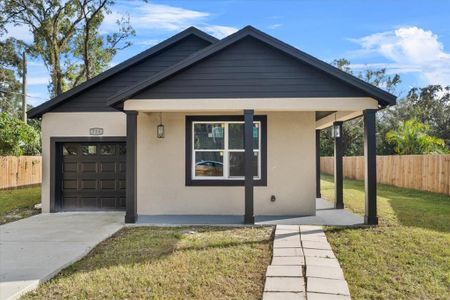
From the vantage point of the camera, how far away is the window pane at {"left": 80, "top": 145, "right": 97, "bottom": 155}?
11633mm

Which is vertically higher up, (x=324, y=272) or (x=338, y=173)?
(x=338, y=173)

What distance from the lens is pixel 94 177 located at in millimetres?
11570

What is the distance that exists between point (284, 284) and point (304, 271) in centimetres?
64

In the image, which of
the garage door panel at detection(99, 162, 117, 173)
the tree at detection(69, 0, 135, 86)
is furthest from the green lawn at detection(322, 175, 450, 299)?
the tree at detection(69, 0, 135, 86)

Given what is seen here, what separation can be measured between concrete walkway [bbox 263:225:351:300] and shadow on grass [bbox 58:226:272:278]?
25.8 inches

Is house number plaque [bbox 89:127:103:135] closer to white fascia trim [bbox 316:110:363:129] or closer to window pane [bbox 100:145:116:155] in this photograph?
window pane [bbox 100:145:116:155]

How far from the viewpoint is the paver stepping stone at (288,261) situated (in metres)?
5.91

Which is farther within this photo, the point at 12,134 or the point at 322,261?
the point at 12,134

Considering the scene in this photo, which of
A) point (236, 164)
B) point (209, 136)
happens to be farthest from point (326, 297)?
point (209, 136)

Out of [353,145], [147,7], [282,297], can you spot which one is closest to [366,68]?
[353,145]

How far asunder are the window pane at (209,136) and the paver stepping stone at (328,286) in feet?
19.1

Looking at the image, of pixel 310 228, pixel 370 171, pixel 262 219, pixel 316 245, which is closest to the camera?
pixel 316 245

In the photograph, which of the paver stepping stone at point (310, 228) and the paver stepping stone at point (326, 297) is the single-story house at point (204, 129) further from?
the paver stepping stone at point (326, 297)

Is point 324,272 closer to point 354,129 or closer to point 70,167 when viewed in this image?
point 70,167
